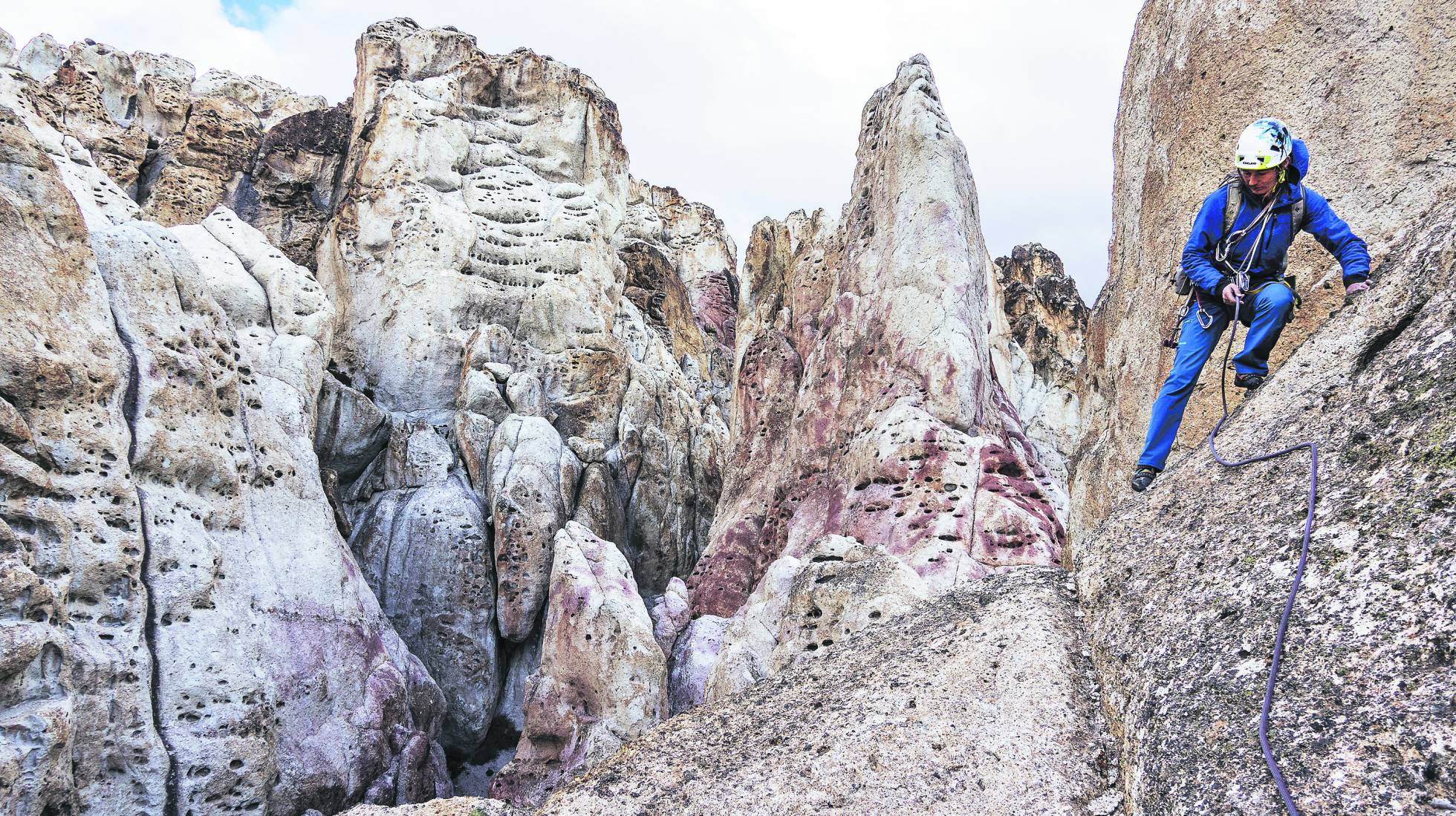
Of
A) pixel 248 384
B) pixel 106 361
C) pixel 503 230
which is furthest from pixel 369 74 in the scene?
pixel 106 361

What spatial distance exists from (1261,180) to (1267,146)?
0.15 meters

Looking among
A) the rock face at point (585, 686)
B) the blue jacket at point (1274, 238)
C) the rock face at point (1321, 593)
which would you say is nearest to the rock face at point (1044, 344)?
the rock face at point (585, 686)

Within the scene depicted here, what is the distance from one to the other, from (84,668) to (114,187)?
6.55 metres

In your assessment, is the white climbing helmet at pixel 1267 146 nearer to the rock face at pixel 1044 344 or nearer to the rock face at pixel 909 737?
the rock face at pixel 909 737

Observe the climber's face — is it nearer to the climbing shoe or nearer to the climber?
the climber

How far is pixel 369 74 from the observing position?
59.1ft

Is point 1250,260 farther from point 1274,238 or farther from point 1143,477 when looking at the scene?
point 1143,477

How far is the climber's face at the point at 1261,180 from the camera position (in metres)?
3.65

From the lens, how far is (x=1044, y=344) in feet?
75.5

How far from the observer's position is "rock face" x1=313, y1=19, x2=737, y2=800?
11.7 meters

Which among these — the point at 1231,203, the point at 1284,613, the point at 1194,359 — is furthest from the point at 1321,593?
the point at 1231,203

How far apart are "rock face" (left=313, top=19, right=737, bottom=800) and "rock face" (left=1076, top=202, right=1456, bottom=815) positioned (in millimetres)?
6772

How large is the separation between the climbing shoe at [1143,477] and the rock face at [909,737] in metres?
0.64

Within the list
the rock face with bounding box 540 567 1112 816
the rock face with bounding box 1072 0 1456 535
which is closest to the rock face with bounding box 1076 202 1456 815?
the rock face with bounding box 540 567 1112 816
